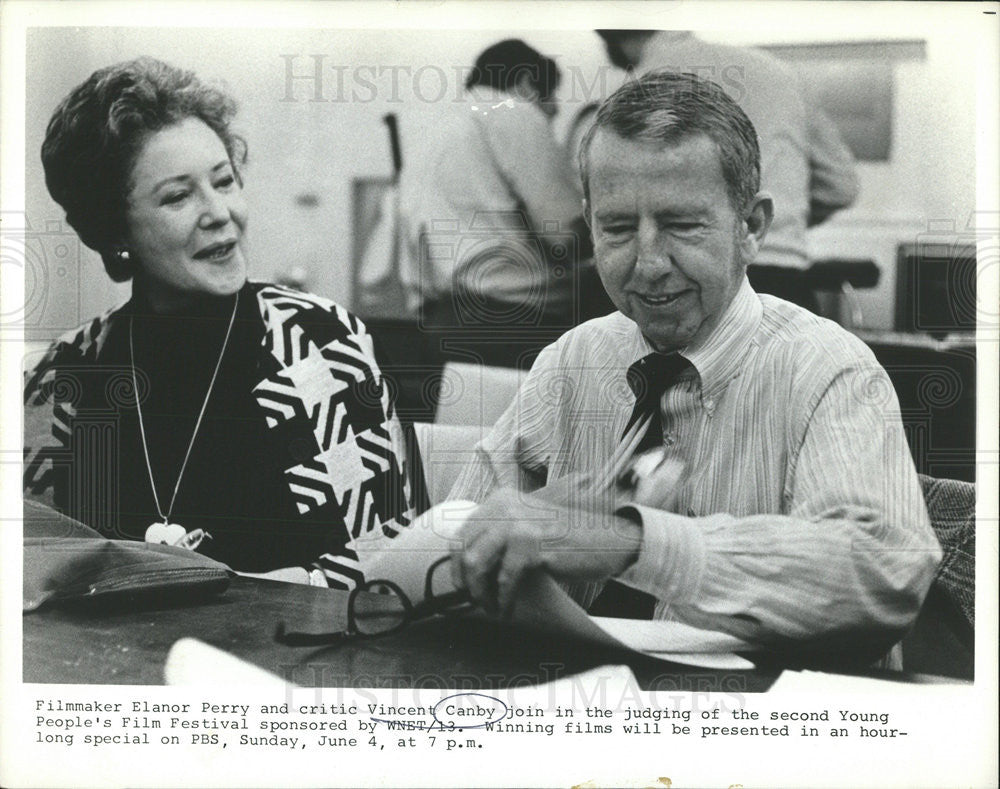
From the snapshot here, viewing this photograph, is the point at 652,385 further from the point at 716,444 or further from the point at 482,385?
the point at 482,385

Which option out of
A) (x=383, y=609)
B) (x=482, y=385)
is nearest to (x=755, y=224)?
(x=482, y=385)

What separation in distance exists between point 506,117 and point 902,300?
115cm

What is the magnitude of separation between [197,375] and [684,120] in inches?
56.8

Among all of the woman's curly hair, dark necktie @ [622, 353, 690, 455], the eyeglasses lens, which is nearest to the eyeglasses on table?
the eyeglasses lens

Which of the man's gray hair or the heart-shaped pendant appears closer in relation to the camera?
the man's gray hair

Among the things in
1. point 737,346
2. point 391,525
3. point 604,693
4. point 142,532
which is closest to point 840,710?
point 604,693

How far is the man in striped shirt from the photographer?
2.74m

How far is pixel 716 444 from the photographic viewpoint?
2789mm

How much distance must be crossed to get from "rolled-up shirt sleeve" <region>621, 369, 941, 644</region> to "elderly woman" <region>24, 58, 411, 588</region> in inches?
29.9

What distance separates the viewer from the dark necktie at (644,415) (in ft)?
9.18

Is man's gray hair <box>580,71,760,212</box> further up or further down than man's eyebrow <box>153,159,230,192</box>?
further up

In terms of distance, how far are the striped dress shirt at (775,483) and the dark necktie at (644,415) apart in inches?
0.8

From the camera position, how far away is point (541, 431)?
9.41 ft

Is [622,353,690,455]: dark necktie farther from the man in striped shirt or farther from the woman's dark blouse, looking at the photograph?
the woman's dark blouse
